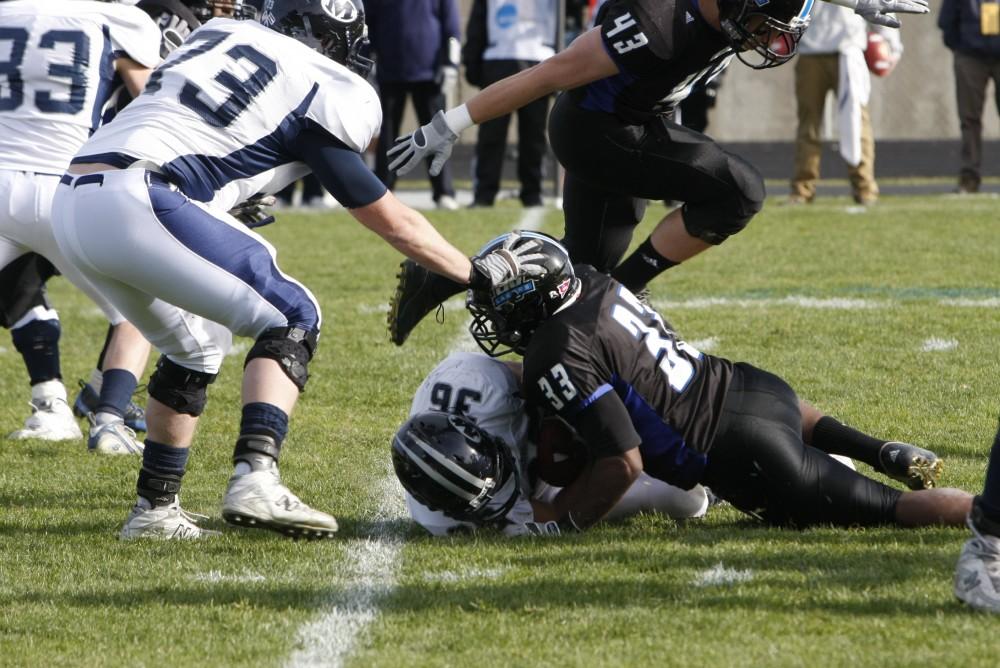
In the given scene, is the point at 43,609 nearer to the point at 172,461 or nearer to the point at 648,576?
the point at 172,461

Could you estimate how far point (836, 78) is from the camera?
466 inches

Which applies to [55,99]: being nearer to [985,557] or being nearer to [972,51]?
[985,557]

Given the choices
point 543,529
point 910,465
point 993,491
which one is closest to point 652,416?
point 543,529

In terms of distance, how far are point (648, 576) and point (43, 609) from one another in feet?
4.35

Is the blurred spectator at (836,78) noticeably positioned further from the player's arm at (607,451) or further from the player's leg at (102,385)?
the player's arm at (607,451)

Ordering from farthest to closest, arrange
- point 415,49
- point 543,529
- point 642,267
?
point 415,49, point 642,267, point 543,529

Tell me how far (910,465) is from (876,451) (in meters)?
0.10

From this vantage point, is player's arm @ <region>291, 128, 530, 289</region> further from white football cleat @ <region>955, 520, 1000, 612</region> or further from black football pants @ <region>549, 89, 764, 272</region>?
white football cleat @ <region>955, 520, 1000, 612</region>

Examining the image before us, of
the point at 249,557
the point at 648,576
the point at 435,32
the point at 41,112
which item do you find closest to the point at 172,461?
the point at 249,557

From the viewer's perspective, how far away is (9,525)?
423 cm

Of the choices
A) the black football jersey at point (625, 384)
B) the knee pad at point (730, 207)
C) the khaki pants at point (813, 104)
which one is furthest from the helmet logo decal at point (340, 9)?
the khaki pants at point (813, 104)

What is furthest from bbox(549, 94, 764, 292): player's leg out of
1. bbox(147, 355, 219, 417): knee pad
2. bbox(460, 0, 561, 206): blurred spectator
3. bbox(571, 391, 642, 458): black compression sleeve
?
bbox(460, 0, 561, 206): blurred spectator

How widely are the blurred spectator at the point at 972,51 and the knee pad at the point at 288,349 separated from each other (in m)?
9.68

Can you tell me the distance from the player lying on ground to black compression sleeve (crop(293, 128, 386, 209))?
59cm
